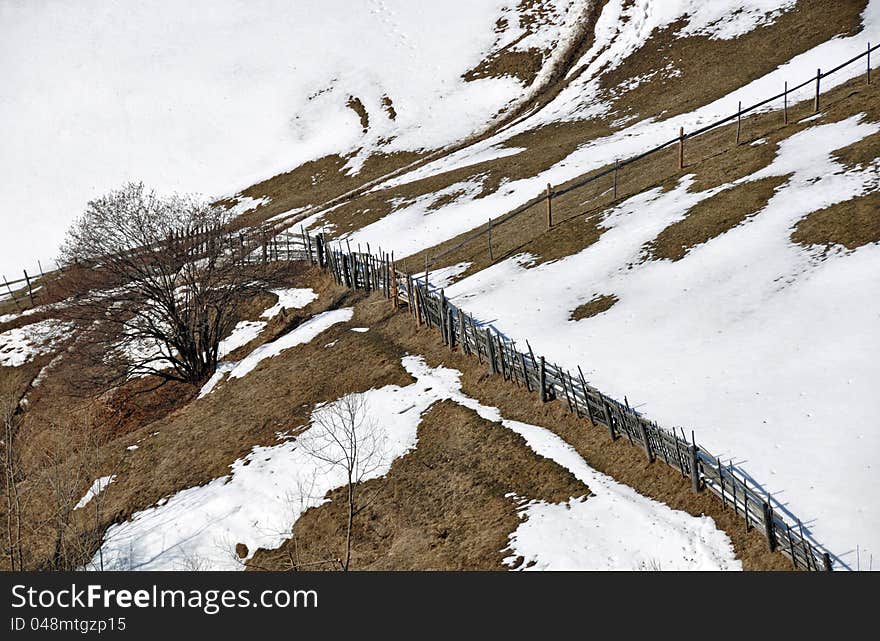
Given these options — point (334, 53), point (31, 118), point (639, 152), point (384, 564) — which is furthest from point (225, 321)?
point (31, 118)

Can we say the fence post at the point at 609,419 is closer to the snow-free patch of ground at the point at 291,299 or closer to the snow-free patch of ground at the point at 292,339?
the snow-free patch of ground at the point at 292,339

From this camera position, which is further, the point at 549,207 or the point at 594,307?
the point at 549,207

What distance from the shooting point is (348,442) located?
19953 millimetres

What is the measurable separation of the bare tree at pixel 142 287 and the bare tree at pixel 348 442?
36.4ft

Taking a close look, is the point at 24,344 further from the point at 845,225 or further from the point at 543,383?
the point at 845,225

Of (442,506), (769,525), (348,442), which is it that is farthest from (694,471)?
(348,442)

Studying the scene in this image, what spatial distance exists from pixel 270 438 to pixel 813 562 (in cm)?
1680

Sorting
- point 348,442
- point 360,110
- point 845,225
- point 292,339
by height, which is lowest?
point 292,339

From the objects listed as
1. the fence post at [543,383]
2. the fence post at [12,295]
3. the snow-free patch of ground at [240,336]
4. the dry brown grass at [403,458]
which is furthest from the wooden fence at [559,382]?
the fence post at [12,295]

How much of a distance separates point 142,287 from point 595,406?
22.0 metres

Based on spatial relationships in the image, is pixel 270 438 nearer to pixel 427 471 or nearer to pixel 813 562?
pixel 427 471

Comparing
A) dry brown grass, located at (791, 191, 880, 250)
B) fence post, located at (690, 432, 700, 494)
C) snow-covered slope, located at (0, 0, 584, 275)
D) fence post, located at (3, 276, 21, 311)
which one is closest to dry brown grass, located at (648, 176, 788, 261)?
dry brown grass, located at (791, 191, 880, 250)

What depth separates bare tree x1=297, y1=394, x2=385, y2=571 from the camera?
18.5m

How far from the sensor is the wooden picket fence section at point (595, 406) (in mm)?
11742
